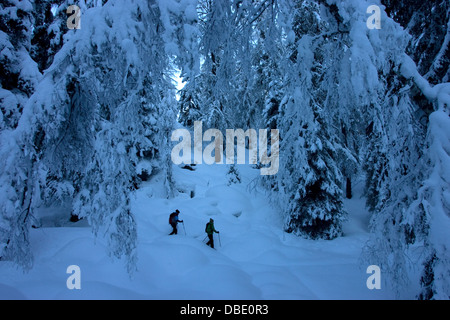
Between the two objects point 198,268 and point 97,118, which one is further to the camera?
point 198,268

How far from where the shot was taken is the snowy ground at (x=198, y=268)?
515 centimetres

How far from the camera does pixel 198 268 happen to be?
23.4 ft

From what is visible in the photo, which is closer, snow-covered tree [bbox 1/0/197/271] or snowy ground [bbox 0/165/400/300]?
snow-covered tree [bbox 1/0/197/271]

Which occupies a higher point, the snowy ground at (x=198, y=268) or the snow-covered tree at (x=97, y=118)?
the snow-covered tree at (x=97, y=118)

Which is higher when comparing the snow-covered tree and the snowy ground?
the snow-covered tree

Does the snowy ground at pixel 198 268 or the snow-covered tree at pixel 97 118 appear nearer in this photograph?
the snow-covered tree at pixel 97 118

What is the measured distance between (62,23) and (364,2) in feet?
40.1

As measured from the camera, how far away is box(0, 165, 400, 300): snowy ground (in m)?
5.15

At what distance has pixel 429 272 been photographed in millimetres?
3186

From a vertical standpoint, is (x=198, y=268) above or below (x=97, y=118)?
below
